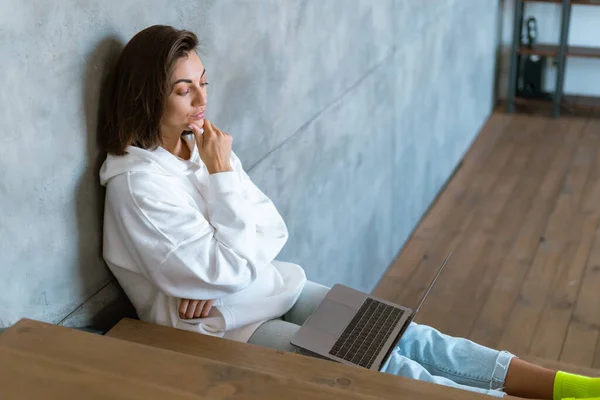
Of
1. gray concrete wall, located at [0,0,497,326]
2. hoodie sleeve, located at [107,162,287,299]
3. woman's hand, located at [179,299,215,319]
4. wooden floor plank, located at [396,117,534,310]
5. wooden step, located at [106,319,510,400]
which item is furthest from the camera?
wooden floor plank, located at [396,117,534,310]

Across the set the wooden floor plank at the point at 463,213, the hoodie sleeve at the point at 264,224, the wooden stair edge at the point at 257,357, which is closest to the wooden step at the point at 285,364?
the wooden stair edge at the point at 257,357

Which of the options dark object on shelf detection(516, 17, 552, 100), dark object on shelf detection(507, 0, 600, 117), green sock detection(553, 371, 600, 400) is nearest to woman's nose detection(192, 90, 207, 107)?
green sock detection(553, 371, 600, 400)

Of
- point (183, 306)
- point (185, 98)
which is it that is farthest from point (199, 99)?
point (183, 306)

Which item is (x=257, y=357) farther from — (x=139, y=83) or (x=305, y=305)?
(x=139, y=83)

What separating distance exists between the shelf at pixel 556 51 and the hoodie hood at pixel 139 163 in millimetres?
3704

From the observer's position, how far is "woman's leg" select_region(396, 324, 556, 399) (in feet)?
5.81

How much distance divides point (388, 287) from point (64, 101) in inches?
77.9

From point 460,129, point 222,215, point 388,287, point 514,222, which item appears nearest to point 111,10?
point 222,215

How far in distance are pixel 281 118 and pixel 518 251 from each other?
1.52 metres

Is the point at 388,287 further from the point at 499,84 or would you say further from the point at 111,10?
the point at 499,84

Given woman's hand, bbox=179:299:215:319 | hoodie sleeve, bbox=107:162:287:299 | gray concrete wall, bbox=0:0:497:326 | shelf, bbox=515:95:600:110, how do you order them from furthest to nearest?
shelf, bbox=515:95:600:110, woman's hand, bbox=179:299:215:319, hoodie sleeve, bbox=107:162:287:299, gray concrete wall, bbox=0:0:497:326

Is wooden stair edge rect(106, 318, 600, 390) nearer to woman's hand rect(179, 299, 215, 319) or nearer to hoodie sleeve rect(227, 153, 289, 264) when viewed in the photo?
woman's hand rect(179, 299, 215, 319)

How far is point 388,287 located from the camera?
321 cm

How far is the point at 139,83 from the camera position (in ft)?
5.19
